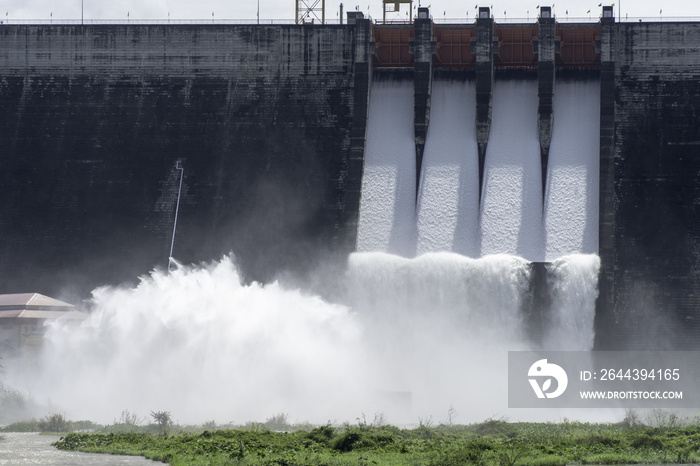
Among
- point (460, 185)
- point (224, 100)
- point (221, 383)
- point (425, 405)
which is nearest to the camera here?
point (221, 383)

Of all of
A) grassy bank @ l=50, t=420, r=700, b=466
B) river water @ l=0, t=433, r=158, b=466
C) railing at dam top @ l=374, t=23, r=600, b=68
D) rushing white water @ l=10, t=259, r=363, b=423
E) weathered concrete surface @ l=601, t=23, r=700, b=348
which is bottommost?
river water @ l=0, t=433, r=158, b=466

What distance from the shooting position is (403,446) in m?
32.0

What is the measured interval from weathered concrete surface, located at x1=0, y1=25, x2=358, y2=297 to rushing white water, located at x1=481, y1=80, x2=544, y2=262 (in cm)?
718

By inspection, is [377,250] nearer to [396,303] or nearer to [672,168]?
[396,303]

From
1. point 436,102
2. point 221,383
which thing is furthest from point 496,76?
point 221,383

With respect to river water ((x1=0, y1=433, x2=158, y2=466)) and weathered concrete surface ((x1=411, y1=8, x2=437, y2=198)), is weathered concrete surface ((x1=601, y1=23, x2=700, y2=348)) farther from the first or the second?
river water ((x1=0, y1=433, x2=158, y2=466))

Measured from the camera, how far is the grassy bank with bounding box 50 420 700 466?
97.5 feet

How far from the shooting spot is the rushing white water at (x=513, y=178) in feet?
168

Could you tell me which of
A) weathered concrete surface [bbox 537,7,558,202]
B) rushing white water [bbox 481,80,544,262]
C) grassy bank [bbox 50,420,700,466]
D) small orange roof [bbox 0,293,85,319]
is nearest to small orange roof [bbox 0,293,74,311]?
small orange roof [bbox 0,293,85,319]

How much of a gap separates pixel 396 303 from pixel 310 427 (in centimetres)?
1221

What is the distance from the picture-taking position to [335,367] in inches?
1742

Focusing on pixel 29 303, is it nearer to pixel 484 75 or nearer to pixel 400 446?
pixel 400 446

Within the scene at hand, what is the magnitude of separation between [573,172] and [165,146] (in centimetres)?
2059

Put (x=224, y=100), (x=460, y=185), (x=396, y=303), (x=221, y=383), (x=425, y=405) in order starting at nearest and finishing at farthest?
(x=221, y=383), (x=425, y=405), (x=396, y=303), (x=460, y=185), (x=224, y=100)
